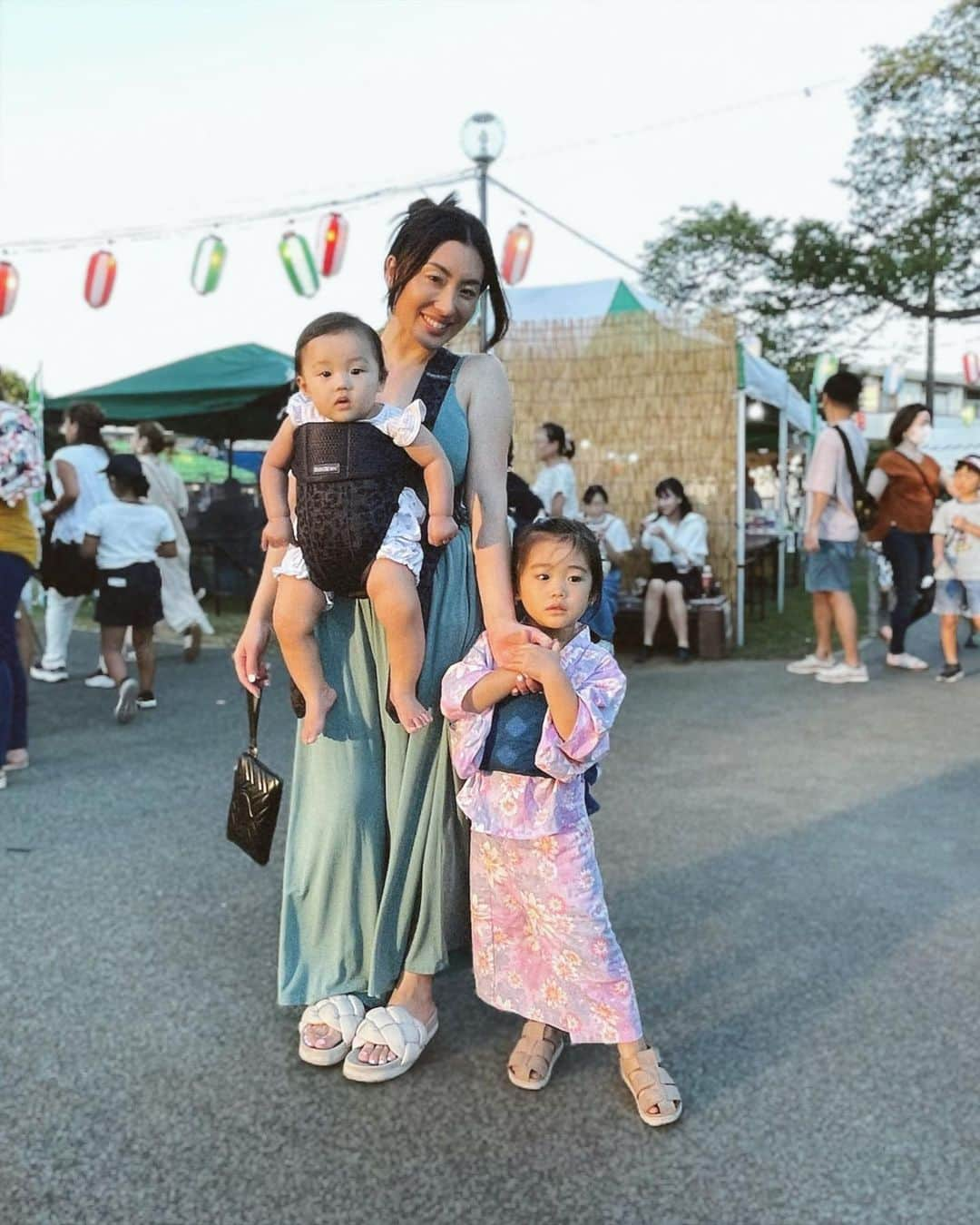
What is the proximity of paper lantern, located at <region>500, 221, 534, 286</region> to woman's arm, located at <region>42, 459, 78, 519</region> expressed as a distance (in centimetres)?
591

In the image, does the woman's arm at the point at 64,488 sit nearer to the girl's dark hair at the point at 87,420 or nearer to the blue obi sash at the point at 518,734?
the girl's dark hair at the point at 87,420

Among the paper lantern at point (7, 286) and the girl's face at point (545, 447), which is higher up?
the paper lantern at point (7, 286)

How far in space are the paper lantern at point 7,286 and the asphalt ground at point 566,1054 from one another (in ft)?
29.2

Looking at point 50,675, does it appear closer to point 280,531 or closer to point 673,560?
point 673,560

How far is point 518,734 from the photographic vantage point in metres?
2.10

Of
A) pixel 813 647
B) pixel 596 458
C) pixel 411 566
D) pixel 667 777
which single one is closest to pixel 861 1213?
pixel 411 566

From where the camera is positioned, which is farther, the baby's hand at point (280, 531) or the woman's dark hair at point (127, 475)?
the woman's dark hair at point (127, 475)

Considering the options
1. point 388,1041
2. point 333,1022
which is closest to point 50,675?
point 333,1022

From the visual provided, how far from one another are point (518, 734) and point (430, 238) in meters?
0.99

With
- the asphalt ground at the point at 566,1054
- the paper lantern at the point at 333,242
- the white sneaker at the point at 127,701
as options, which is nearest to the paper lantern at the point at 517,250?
the paper lantern at the point at 333,242

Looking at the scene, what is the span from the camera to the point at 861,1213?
1836 millimetres

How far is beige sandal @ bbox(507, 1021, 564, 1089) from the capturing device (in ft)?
7.33

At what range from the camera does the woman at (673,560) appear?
791cm

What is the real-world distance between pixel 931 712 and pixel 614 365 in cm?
431
